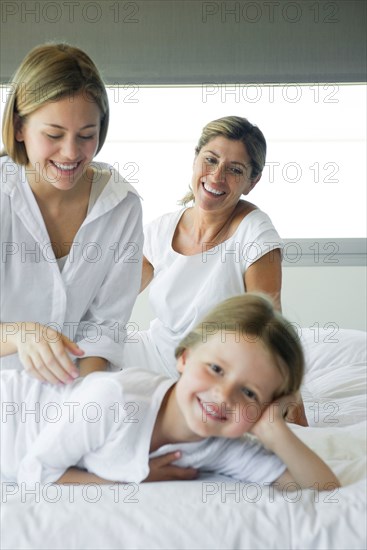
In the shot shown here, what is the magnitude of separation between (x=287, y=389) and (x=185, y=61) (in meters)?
2.55

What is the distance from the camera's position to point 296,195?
4.22 meters

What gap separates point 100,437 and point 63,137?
62 centimetres

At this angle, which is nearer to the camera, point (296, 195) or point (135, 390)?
point (135, 390)

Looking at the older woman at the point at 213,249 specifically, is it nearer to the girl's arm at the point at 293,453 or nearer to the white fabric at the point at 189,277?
the white fabric at the point at 189,277

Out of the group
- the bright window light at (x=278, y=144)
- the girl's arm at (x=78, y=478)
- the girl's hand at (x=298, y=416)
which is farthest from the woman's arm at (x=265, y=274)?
the bright window light at (x=278, y=144)

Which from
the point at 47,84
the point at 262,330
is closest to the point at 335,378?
the point at 262,330

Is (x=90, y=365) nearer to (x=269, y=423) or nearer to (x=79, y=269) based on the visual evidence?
(x=79, y=269)

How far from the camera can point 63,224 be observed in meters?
1.92

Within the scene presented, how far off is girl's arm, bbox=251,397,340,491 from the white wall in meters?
2.44

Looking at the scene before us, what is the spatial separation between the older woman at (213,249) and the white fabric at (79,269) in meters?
0.43

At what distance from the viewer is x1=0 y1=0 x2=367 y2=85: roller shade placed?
12.5 feet

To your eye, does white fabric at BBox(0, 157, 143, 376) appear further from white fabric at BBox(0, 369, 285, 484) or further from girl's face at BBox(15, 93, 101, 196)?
white fabric at BBox(0, 369, 285, 484)

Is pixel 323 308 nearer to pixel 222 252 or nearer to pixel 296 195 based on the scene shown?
pixel 296 195

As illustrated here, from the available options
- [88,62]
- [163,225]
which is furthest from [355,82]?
[88,62]
